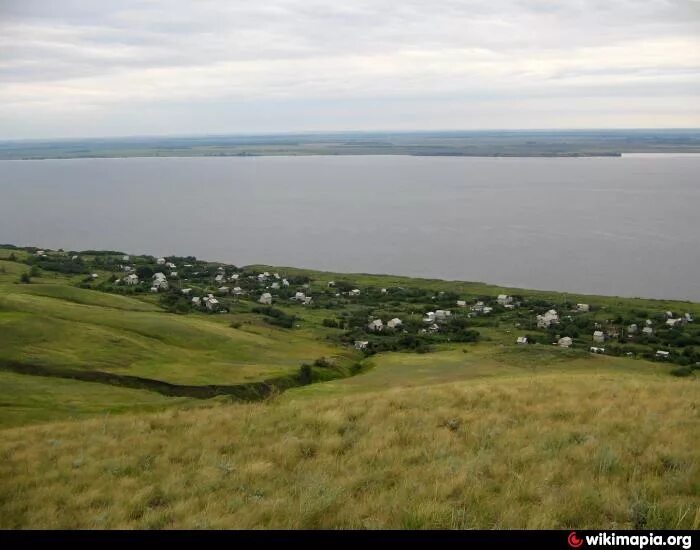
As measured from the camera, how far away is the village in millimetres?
54969

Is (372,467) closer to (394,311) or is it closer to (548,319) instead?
(548,319)

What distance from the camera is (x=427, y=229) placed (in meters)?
130

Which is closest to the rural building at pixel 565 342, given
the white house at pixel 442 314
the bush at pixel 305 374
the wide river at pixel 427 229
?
the white house at pixel 442 314

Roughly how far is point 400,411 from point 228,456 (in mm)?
3860

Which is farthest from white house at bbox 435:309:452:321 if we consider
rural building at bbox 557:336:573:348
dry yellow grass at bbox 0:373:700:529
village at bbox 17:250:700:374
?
dry yellow grass at bbox 0:373:700:529

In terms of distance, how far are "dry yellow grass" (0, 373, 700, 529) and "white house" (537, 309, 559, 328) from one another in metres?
49.5

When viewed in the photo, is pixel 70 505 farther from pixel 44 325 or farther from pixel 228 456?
pixel 44 325

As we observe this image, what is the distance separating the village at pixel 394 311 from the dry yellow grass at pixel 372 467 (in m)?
37.3

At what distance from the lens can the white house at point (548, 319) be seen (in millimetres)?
61725

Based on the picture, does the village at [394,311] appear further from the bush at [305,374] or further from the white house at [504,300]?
the bush at [305,374]

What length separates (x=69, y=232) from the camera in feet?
439

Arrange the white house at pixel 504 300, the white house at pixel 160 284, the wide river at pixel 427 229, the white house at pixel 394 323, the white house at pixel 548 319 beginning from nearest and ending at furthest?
the white house at pixel 394 323 → the white house at pixel 548 319 → the white house at pixel 504 300 → the white house at pixel 160 284 → the wide river at pixel 427 229

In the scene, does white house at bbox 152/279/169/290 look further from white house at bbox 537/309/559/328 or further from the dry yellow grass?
the dry yellow grass

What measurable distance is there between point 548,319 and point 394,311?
15.9 meters
